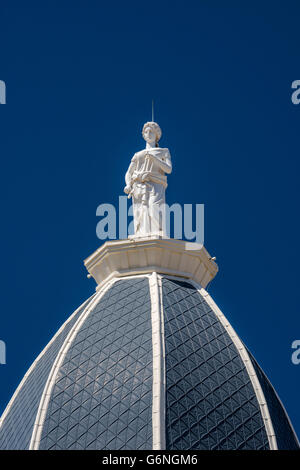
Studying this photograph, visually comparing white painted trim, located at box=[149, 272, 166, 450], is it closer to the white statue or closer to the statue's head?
the white statue

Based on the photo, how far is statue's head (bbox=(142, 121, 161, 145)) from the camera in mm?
60906

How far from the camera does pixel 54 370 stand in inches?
2133

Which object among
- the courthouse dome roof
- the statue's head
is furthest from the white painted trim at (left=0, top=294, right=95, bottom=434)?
the statue's head

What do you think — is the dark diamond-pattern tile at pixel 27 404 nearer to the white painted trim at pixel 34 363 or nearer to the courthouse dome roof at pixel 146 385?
the courthouse dome roof at pixel 146 385

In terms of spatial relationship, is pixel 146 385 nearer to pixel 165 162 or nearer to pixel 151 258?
pixel 151 258

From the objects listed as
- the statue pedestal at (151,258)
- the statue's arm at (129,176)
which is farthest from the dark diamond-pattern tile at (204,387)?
the statue's arm at (129,176)

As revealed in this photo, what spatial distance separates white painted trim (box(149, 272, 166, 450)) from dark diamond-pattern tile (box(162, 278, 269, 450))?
0.20m

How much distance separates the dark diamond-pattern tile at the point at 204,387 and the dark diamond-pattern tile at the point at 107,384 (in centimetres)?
73
